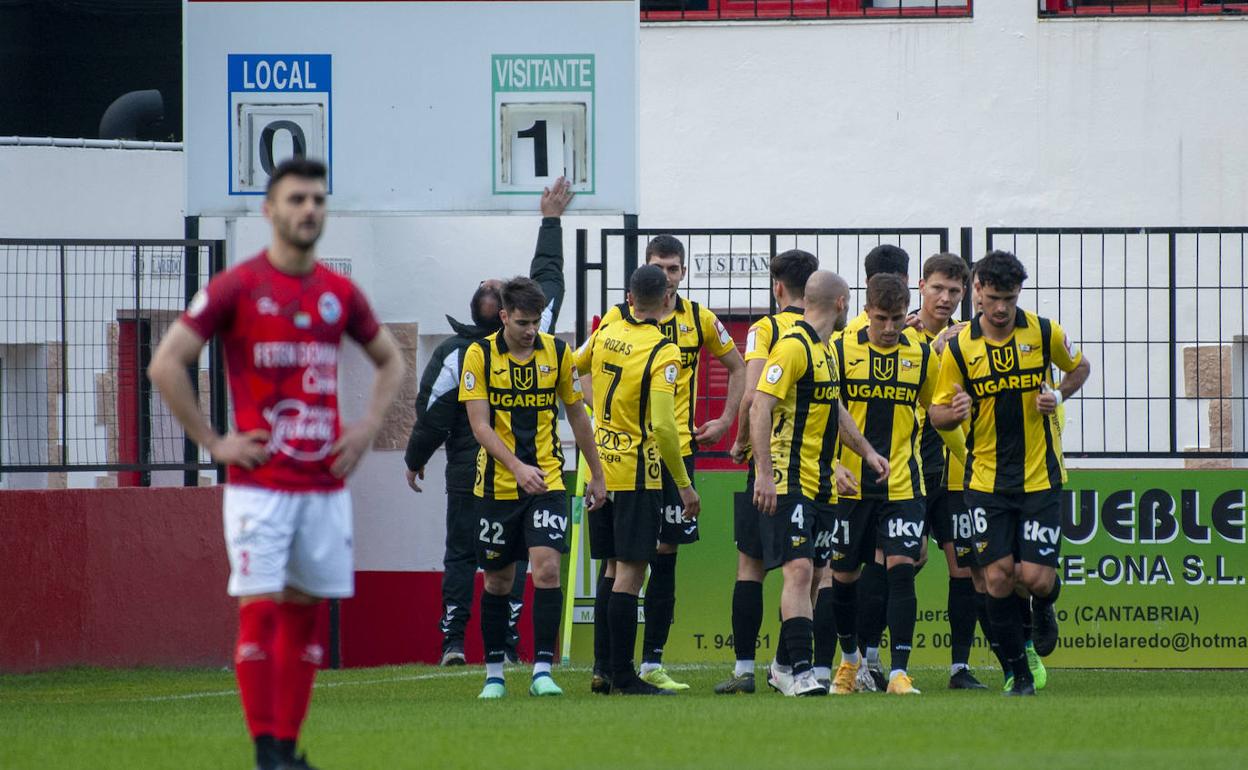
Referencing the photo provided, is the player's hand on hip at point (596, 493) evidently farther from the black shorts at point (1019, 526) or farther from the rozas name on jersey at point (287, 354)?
the rozas name on jersey at point (287, 354)

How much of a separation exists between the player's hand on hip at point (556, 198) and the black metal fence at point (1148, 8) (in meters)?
6.94

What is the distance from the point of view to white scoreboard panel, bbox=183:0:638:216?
12070 millimetres

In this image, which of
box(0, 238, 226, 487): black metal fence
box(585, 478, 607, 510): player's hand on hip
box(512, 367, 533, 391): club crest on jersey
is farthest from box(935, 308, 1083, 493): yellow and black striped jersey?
box(0, 238, 226, 487): black metal fence

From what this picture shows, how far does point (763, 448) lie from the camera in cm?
907

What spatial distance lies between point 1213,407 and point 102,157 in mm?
9718

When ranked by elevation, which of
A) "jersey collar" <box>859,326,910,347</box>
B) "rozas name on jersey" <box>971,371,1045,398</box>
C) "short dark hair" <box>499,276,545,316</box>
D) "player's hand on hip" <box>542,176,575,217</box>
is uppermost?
"player's hand on hip" <box>542,176,575,217</box>

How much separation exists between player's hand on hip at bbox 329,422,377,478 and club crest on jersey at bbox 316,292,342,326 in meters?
0.35

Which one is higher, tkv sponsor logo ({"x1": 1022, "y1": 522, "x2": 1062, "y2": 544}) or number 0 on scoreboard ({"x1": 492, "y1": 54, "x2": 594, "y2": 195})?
number 0 on scoreboard ({"x1": 492, "y1": 54, "x2": 594, "y2": 195})

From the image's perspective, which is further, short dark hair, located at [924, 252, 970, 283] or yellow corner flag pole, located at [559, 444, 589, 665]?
yellow corner flag pole, located at [559, 444, 589, 665]

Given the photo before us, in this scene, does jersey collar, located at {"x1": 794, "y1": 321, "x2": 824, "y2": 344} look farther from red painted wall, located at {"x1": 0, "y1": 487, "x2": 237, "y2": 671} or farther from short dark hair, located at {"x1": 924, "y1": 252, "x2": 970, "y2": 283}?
red painted wall, located at {"x1": 0, "y1": 487, "x2": 237, "y2": 671}

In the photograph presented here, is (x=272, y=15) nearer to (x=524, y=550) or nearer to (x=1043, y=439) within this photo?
(x=524, y=550)

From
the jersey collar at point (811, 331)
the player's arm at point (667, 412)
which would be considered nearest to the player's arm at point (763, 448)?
the jersey collar at point (811, 331)

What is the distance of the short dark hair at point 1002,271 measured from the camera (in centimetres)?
880

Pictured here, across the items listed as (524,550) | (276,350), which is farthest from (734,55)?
(276,350)
